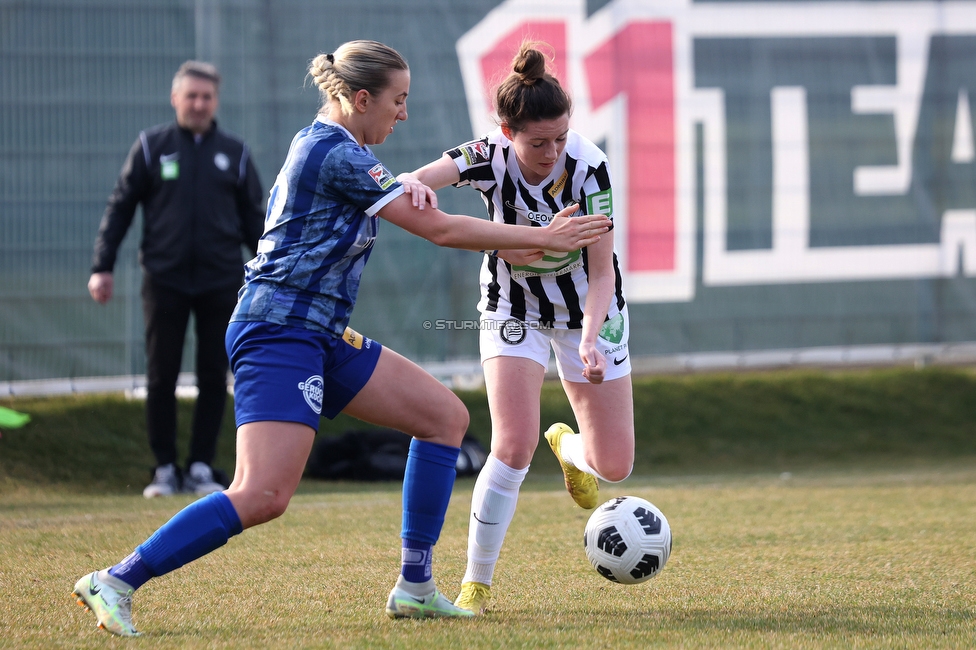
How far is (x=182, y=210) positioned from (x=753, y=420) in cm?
523

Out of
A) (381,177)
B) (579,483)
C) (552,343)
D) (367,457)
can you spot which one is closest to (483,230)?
(381,177)

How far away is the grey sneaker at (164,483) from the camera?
22.1 feet

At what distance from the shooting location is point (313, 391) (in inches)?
125

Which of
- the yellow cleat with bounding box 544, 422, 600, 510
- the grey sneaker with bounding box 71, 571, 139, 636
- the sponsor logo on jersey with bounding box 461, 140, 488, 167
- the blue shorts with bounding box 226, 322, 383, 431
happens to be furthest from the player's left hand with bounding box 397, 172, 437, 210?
the yellow cleat with bounding box 544, 422, 600, 510

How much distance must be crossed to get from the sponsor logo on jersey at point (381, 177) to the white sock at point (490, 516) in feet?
3.55

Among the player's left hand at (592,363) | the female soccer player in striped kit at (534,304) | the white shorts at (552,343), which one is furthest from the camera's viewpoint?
the white shorts at (552,343)

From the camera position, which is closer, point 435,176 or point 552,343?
point 435,176

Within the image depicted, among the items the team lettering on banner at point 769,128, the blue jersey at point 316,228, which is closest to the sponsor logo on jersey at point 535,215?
the blue jersey at point 316,228

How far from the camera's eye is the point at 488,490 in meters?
3.73

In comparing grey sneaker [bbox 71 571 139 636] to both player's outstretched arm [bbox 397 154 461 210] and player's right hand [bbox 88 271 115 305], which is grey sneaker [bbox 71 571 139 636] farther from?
player's right hand [bbox 88 271 115 305]

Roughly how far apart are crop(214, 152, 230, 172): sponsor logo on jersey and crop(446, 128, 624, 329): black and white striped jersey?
3401mm

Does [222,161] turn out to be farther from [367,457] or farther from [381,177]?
[381,177]

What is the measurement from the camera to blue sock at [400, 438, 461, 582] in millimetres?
3387

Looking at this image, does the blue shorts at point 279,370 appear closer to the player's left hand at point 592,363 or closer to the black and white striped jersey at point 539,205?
the player's left hand at point 592,363
